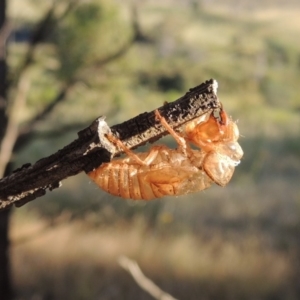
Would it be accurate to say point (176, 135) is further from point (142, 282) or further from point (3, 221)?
point (3, 221)

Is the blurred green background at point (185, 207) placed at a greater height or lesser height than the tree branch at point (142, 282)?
greater

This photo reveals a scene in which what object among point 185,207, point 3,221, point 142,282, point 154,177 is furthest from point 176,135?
point 185,207

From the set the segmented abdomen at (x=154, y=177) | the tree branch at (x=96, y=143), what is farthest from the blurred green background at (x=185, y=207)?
the tree branch at (x=96, y=143)

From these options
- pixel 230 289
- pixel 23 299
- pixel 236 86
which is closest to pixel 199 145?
pixel 230 289

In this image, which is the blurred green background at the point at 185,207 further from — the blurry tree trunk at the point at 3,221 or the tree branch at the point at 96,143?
the tree branch at the point at 96,143

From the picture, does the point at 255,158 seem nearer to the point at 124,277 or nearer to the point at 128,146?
the point at 124,277
